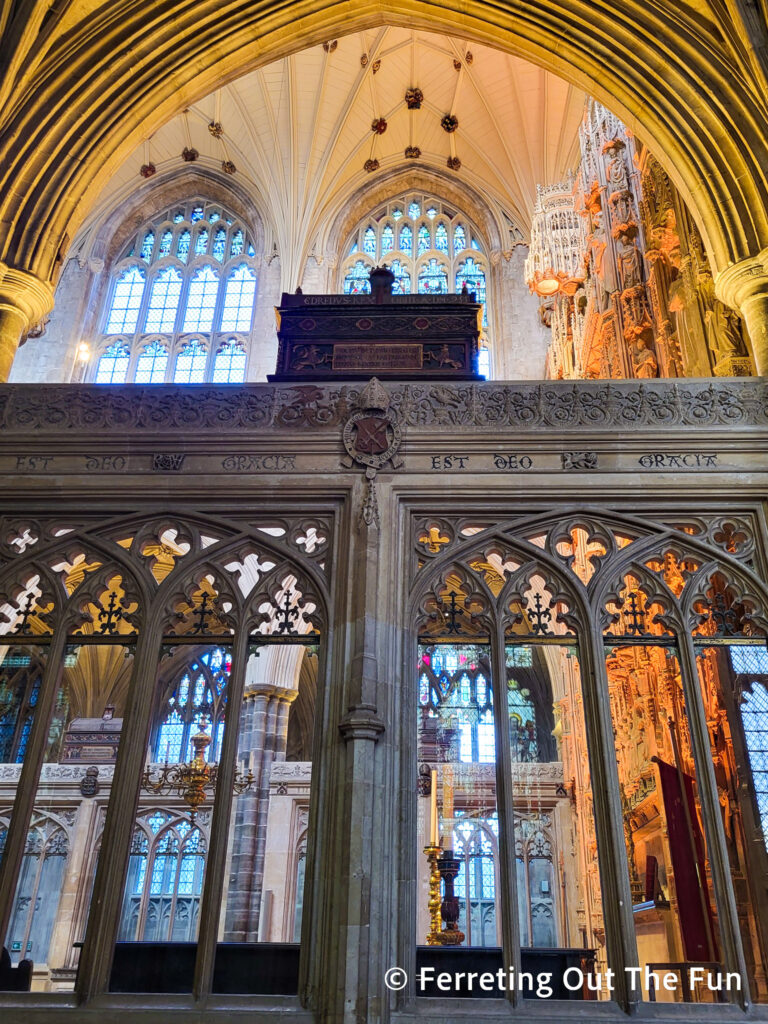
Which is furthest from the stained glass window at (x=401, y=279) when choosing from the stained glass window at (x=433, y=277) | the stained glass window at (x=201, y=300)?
the stained glass window at (x=201, y=300)

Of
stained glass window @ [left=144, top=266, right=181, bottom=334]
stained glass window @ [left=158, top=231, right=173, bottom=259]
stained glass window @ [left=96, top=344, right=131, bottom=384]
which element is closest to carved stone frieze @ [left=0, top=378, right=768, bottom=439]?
stained glass window @ [left=96, top=344, right=131, bottom=384]

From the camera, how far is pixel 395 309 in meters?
8.53

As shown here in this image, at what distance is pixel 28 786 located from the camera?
598 centimetres

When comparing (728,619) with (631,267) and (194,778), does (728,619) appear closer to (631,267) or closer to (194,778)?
(631,267)

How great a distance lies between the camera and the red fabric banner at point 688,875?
8.46 metres

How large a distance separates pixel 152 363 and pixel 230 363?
209cm

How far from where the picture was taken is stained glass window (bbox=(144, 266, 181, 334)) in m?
23.6

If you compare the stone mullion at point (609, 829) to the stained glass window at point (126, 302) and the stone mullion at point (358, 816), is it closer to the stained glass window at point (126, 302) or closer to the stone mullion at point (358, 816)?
the stone mullion at point (358, 816)

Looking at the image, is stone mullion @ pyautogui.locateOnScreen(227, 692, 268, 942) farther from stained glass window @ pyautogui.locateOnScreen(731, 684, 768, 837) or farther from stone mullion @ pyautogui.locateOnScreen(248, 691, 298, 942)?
stained glass window @ pyautogui.locateOnScreen(731, 684, 768, 837)

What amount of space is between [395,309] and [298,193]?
56.4ft

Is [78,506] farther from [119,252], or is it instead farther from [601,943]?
[119,252]

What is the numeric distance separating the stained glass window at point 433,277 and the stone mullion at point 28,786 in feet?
62.4

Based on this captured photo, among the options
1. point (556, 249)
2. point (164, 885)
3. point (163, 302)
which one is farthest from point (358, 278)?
point (164, 885)

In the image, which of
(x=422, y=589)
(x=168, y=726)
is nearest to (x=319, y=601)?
(x=422, y=589)
